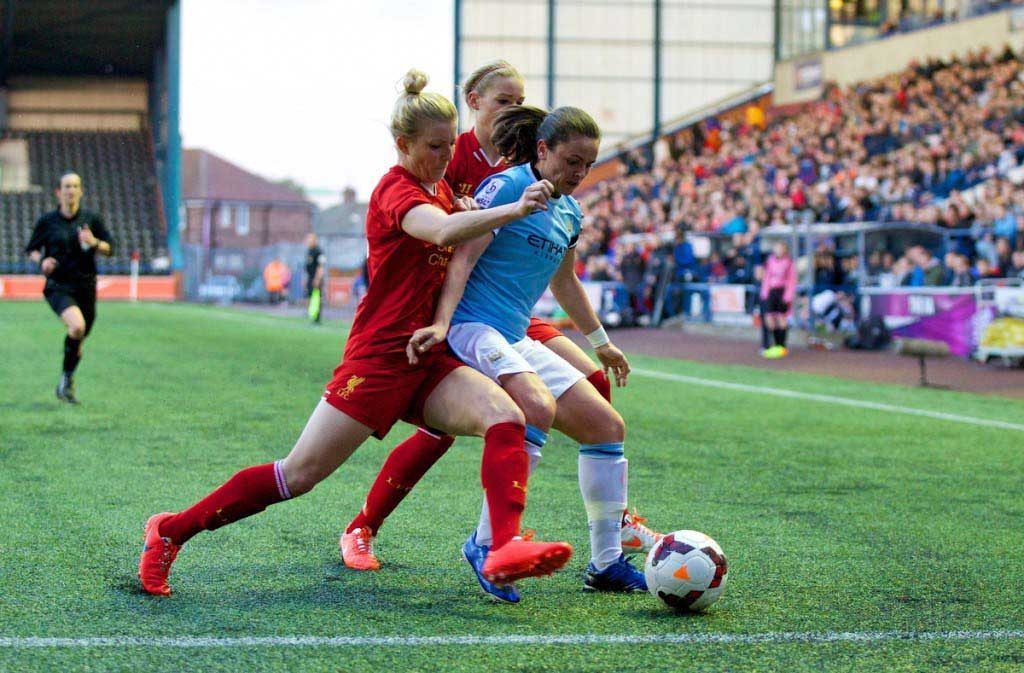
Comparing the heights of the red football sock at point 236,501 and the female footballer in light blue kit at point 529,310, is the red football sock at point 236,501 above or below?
below

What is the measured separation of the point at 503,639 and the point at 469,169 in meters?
1.92

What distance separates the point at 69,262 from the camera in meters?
11.7

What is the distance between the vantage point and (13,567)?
5.19 m

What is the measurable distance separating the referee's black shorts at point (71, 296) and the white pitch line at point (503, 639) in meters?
7.99

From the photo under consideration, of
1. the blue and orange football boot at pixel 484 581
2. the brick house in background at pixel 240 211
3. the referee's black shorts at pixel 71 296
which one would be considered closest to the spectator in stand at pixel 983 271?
the referee's black shorts at pixel 71 296

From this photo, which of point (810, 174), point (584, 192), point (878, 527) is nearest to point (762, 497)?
point (878, 527)

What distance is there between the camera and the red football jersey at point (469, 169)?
5250 mm

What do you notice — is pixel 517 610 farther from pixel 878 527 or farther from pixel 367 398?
pixel 878 527

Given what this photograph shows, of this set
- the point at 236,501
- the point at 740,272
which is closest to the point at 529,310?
the point at 236,501

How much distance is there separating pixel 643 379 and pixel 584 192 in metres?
30.2

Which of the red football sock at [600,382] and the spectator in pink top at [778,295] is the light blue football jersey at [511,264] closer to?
the red football sock at [600,382]

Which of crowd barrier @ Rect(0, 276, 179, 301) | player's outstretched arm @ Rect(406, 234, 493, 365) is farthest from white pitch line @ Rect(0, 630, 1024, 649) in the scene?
crowd barrier @ Rect(0, 276, 179, 301)

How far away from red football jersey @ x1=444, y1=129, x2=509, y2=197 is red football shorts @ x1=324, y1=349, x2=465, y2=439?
856mm

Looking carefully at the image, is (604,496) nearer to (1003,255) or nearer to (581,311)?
(581,311)
